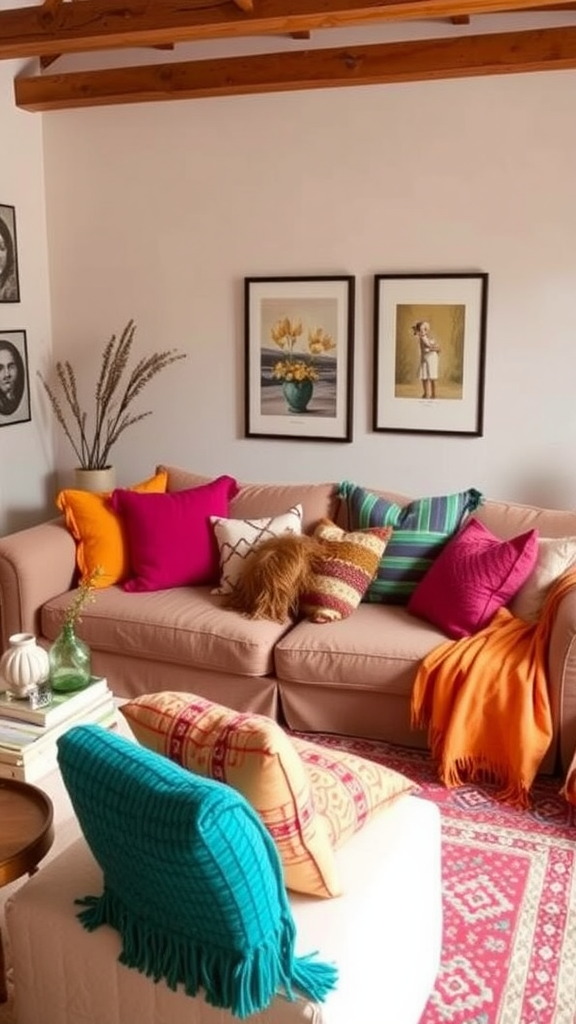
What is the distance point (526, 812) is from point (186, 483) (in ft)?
6.43

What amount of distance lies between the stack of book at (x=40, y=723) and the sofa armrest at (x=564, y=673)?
1357mm

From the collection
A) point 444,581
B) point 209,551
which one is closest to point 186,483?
A: point 209,551

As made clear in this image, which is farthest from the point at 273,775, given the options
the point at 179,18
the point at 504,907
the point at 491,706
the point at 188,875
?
the point at 179,18

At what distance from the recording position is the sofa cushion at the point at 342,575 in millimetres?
3348

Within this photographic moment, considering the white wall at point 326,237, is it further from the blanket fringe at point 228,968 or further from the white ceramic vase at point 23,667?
the blanket fringe at point 228,968

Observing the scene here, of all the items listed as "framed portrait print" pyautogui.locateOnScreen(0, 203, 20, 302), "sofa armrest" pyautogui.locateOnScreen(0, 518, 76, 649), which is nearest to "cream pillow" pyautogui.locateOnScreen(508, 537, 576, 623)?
"sofa armrest" pyautogui.locateOnScreen(0, 518, 76, 649)

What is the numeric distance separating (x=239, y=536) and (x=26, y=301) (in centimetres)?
197

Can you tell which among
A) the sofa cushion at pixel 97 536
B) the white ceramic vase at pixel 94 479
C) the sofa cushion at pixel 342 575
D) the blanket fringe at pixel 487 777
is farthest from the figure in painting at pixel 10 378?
the blanket fringe at pixel 487 777

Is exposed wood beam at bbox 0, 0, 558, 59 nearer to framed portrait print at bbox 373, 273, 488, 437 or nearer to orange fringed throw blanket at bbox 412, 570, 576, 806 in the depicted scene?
framed portrait print at bbox 373, 273, 488, 437

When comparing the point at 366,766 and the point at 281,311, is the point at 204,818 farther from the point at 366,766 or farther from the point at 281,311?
the point at 281,311

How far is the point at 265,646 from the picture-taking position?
322cm

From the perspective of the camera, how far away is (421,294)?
13.6 ft

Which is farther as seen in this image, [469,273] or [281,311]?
[281,311]

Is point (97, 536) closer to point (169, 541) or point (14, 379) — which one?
point (169, 541)
